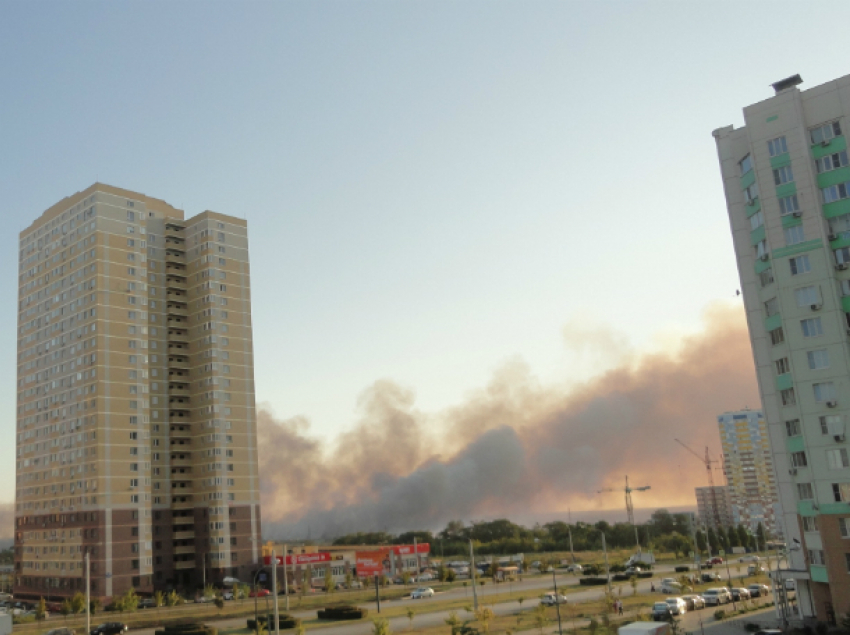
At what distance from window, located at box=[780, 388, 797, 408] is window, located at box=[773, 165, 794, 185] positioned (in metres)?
17.9

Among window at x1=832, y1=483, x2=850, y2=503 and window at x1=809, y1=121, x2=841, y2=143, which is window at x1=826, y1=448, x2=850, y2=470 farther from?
window at x1=809, y1=121, x2=841, y2=143

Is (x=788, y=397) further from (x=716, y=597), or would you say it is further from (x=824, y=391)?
(x=716, y=597)

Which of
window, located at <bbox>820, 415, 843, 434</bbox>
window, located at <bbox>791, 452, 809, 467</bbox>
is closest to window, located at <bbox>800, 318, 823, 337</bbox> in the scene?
window, located at <bbox>820, 415, 843, 434</bbox>

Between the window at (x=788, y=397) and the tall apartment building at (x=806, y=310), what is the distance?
0.08 metres

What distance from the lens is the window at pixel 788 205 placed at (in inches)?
2446

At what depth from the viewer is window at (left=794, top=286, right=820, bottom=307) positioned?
60.1 meters

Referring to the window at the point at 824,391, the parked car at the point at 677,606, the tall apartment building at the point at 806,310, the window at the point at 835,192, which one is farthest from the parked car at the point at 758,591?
the window at the point at 835,192

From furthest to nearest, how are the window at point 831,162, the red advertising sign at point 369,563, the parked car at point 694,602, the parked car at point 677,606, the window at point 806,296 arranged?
the red advertising sign at point 369,563 → the parked car at point 694,602 → the parked car at point 677,606 → the window at point 831,162 → the window at point 806,296

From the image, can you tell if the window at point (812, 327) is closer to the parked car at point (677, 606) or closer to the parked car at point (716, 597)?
the parked car at point (677, 606)

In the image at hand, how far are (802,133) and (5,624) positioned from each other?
2700 inches

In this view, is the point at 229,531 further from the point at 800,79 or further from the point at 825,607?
the point at 800,79

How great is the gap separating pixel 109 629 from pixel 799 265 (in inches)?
2847

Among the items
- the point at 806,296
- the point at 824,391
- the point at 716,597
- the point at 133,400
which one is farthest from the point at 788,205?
the point at 133,400

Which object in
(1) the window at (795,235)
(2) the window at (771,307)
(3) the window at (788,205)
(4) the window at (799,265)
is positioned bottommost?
(2) the window at (771,307)
